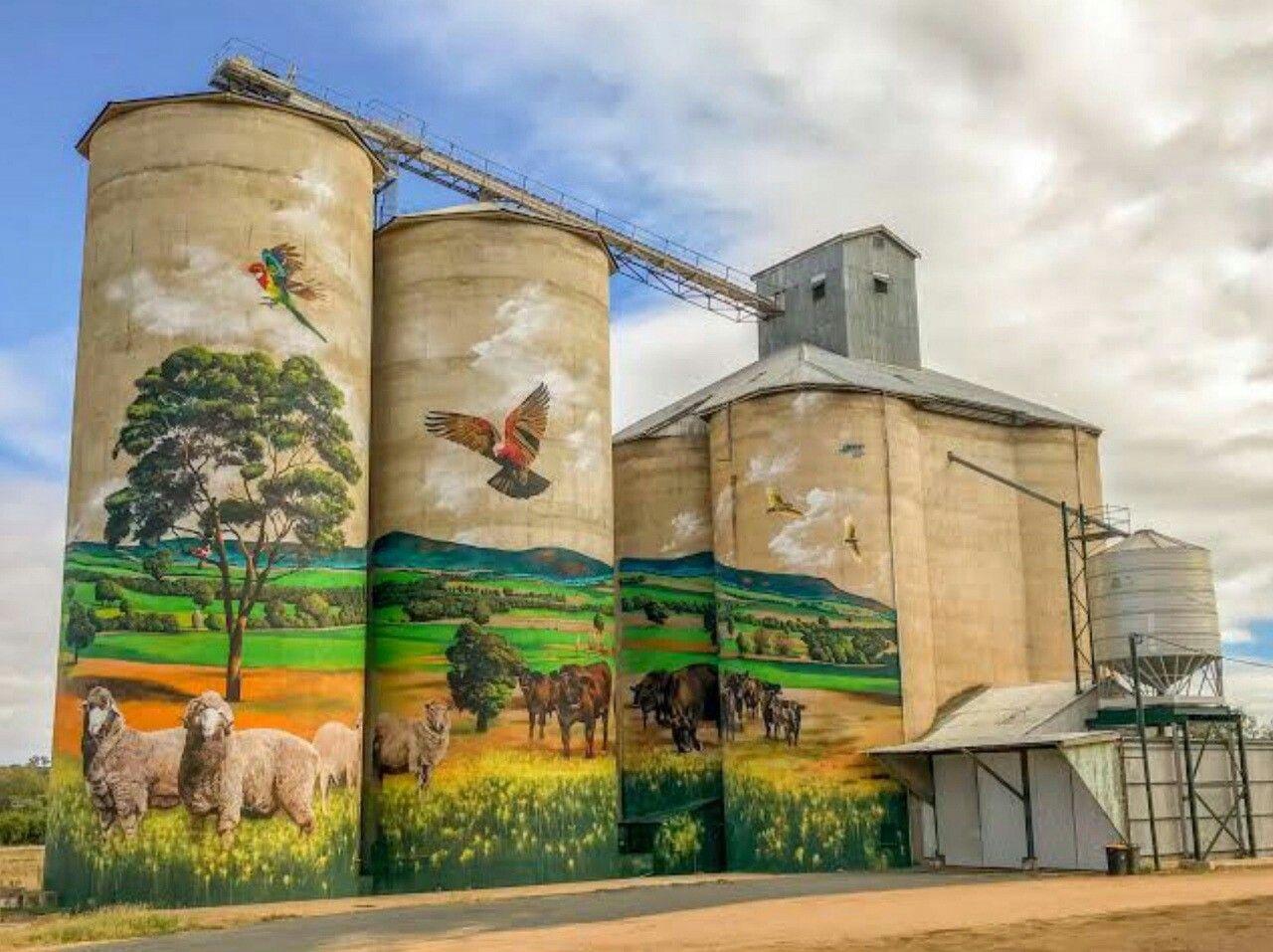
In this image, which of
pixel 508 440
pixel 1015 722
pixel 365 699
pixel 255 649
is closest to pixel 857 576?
pixel 1015 722

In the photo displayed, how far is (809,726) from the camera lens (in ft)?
149

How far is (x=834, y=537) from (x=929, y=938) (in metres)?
25.3

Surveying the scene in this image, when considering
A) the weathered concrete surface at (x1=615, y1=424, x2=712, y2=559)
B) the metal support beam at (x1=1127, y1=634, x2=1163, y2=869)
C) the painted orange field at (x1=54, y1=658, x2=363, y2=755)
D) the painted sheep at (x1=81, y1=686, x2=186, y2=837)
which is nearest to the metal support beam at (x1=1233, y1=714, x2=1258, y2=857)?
the metal support beam at (x1=1127, y1=634, x2=1163, y2=869)

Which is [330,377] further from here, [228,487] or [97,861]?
[97,861]

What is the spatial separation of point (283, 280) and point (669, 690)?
22418 mm

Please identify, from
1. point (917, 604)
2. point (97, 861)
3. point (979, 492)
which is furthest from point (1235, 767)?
point (97, 861)

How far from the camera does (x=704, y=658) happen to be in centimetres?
5112

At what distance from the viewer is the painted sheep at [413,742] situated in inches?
1515

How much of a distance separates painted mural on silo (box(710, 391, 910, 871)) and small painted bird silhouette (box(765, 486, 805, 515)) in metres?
0.04

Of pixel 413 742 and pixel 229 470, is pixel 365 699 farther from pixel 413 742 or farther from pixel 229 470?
pixel 229 470

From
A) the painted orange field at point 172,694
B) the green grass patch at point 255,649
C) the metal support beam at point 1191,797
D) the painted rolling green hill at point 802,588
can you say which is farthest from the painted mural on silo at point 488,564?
the metal support beam at point 1191,797

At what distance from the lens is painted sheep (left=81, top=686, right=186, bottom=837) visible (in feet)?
106

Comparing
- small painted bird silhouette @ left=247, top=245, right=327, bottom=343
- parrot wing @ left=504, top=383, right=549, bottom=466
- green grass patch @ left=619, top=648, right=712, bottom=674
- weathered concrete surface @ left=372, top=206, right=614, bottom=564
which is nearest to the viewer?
small painted bird silhouette @ left=247, top=245, right=327, bottom=343

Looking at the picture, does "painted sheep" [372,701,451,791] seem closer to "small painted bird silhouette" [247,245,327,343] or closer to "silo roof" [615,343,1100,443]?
"small painted bird silhouette" [247,245,327,343]
